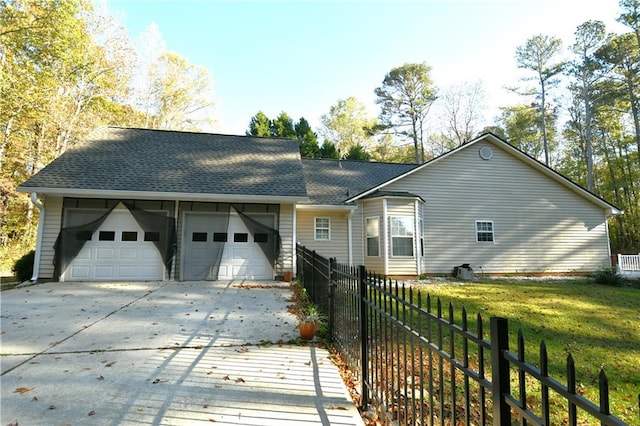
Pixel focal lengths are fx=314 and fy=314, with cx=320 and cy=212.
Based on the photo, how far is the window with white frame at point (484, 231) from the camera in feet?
43.8

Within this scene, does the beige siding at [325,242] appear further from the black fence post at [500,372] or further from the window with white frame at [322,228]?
the black fence post at [500,372]

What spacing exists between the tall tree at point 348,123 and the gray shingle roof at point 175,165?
62.0ft

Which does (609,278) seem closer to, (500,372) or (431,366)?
(431,366)

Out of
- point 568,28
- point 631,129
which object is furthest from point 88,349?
point 631,129

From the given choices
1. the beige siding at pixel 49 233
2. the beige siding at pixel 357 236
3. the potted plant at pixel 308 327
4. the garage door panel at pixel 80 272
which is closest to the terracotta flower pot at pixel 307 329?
the potted plant at pixel 308 327

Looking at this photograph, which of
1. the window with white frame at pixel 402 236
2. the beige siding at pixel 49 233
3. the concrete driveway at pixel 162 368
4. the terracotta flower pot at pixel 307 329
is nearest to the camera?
the concrete driveway at pixel 162 368

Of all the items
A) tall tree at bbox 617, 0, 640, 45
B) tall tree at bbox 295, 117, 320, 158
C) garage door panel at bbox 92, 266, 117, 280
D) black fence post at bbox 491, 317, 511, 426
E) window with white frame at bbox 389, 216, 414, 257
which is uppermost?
tall tree at bbox 617, 0, 640, 45

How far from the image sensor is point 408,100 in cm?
2767

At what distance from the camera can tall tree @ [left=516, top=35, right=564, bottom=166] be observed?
2442 cm

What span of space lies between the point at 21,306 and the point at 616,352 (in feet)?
35.8

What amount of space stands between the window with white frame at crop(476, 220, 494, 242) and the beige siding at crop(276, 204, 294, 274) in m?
8.08

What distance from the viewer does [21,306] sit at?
6438 mm

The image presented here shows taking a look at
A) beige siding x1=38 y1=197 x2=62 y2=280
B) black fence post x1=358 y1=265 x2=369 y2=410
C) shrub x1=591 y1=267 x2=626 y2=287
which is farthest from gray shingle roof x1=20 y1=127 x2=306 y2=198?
shrub x1=591 y1=267 x2=626 y2=287

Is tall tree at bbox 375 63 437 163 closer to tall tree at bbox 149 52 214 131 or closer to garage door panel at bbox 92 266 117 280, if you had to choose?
tall tree at bbox 149 52 214 131
